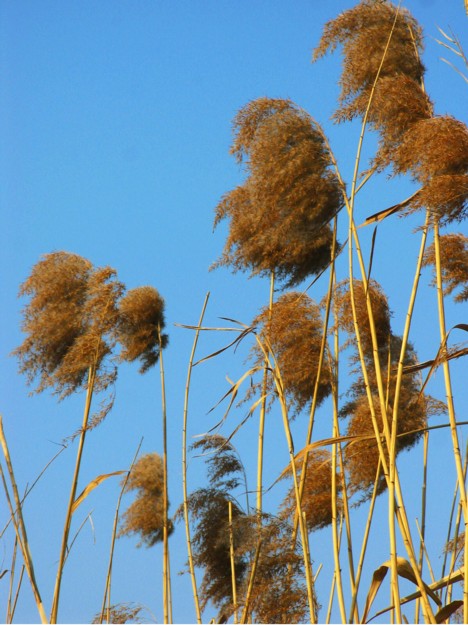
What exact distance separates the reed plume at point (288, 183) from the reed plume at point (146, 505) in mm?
3890

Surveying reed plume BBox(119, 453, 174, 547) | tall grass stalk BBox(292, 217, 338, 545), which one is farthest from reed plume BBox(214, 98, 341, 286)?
reed plume BBox(119, 453, 174, 547)

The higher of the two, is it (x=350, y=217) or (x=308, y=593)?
(x=350, y=217)

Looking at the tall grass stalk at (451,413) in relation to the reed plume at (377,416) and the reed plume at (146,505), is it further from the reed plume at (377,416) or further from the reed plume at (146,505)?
the reed plume at (146,505)

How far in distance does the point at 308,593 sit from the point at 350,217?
178cm

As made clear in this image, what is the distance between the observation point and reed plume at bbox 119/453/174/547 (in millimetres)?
7590

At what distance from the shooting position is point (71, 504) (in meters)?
3.75

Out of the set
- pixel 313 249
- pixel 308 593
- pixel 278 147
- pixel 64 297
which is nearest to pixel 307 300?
pixel 313 249

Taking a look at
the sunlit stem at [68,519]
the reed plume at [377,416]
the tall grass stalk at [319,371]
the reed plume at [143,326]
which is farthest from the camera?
the reed plume at [143,326]

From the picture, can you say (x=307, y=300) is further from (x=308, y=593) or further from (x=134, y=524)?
(x=134, y=524)

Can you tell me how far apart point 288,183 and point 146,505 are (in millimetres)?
4653

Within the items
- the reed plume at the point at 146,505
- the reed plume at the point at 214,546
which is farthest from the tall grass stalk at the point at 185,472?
the reed plume at the point at 146,505

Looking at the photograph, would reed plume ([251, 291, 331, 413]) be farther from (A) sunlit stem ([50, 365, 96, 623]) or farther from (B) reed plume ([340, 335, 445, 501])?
(A) sunlit stem ([50, 365, 96, 623])

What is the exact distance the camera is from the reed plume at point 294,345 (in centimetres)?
465

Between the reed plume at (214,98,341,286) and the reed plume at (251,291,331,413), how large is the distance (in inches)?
12.2
